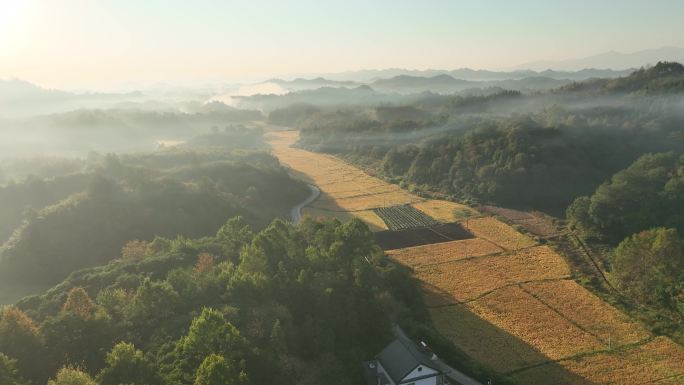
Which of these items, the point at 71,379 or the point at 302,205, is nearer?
the point at 71,379

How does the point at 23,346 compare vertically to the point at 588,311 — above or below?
above

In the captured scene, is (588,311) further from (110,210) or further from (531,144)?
(110,210)

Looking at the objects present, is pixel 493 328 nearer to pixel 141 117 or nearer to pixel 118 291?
pixel 118 291

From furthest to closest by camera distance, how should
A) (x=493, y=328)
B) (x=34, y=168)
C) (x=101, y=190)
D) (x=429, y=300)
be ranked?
A: (x=34, y=168) < (x=101, y=190) < (x=429, y=300) < (x=493, y=328)

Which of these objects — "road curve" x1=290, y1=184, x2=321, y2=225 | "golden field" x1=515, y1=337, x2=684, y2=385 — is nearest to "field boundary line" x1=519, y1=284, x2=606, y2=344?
"golden field" x1=515, y1=337, x2=684, y2=385

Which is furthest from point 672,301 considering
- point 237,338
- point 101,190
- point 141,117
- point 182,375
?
point 141,117

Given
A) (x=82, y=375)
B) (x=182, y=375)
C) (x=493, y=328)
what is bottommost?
(x=493, y=328)

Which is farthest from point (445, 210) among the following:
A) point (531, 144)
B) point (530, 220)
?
point (531, 144)
